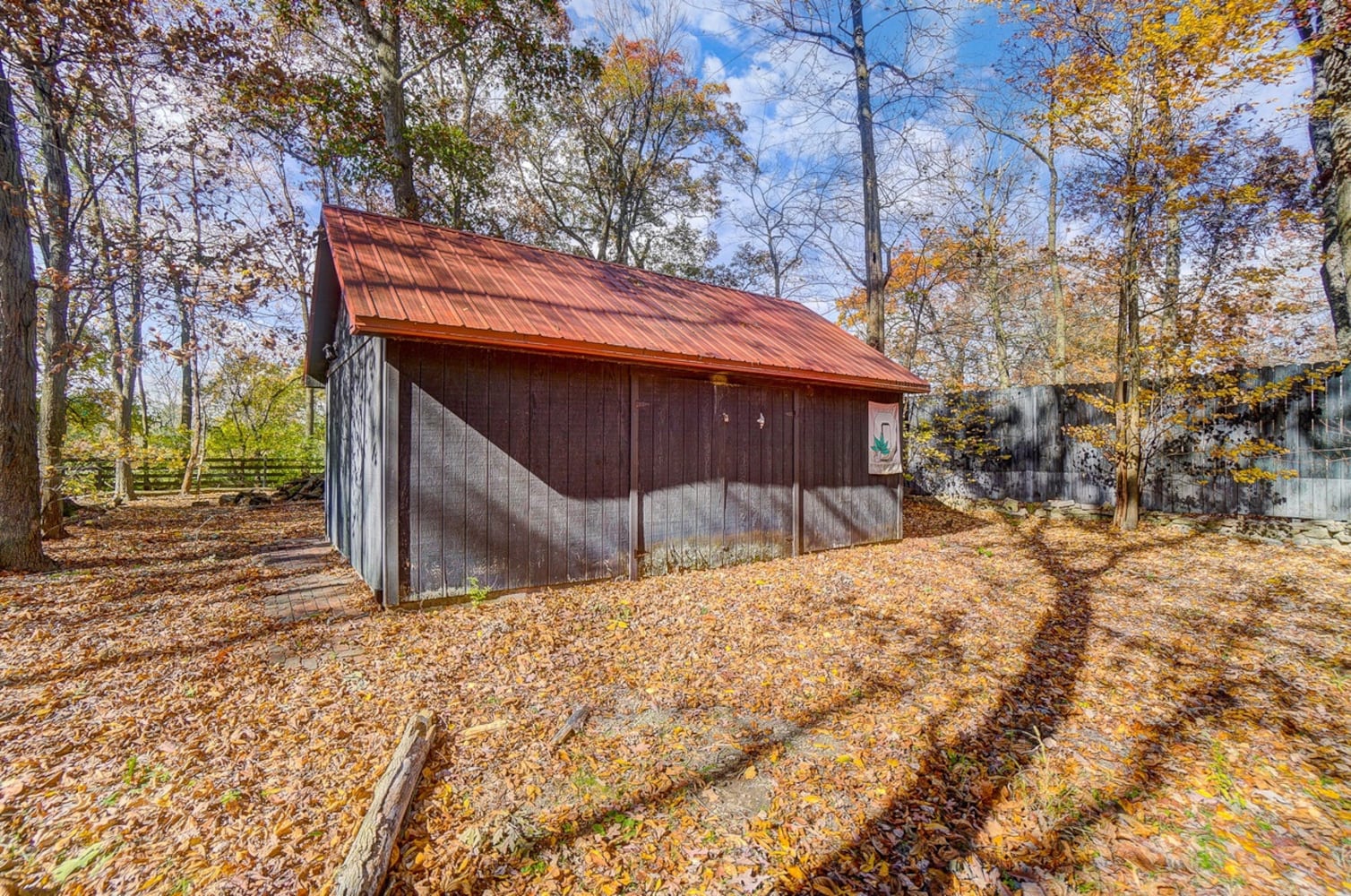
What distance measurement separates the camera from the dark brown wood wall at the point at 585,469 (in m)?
A: 4.33

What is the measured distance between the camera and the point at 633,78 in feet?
46.9

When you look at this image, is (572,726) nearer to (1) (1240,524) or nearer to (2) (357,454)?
(2) (357,454)

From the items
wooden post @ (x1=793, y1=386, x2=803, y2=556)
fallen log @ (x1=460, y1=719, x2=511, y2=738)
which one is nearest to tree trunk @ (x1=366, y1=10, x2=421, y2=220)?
wooden post @ (x1=793, y1=386, x2=803, y2=556)

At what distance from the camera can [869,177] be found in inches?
383

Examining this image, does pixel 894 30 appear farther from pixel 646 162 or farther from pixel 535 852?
pixel 535 852

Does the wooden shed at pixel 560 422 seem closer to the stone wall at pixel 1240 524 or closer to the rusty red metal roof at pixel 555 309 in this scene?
the rusty red metal roof at pixel 555 309

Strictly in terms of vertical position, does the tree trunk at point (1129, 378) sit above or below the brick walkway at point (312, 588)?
above

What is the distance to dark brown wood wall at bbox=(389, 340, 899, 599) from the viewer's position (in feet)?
14.2

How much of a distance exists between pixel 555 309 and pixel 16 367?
188 inches

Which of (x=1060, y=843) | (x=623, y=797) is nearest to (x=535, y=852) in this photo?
(x=623, y=797)

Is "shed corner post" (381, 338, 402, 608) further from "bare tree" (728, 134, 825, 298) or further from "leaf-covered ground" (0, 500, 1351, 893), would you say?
"bare tree" (728, 134, 825, 298)

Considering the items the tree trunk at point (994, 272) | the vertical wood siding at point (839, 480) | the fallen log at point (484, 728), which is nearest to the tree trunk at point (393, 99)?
the vertical wood siding at point (839, 480)

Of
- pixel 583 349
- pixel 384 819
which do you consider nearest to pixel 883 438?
pixel 583 349

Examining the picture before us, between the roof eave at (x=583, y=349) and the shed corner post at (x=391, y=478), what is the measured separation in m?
0.33
